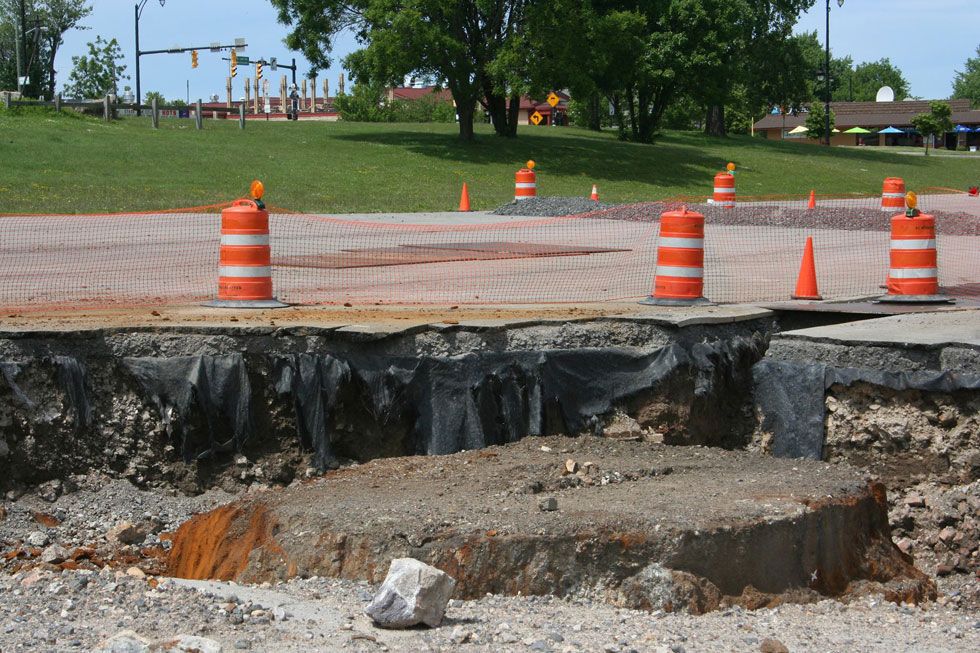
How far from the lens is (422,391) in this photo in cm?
836

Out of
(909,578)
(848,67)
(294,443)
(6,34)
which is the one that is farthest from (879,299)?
(848,67)

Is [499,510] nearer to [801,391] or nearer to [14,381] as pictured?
[801,391]

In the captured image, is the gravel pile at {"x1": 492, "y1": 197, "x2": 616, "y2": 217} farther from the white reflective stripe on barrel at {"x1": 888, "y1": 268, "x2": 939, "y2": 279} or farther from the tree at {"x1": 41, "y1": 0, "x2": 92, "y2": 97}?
the tree at {"x1": 41, "y1": 0, "x2": 92, "y2": 97}

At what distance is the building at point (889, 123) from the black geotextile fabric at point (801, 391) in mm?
90775

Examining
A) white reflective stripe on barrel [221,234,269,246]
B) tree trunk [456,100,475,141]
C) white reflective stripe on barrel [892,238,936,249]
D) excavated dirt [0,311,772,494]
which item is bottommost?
excavated dirt [0,311,772,494]

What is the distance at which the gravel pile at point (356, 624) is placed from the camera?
500cm

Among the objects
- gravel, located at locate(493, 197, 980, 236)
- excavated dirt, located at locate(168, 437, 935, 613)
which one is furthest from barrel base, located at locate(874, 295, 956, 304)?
gravel, located at locate(493, 197, 980, 236)

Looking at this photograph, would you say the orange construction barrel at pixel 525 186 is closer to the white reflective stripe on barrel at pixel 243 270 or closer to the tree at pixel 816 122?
the white reflective stripe on barrel at pixel 243 270

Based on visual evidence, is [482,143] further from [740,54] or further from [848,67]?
[848,67]

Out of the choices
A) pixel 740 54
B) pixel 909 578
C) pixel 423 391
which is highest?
pixel 740 54

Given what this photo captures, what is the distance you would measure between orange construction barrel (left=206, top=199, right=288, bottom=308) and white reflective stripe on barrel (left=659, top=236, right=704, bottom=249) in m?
3.30

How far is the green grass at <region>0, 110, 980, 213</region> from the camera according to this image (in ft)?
87.5

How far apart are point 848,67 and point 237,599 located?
150 m

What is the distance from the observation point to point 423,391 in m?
8.37
